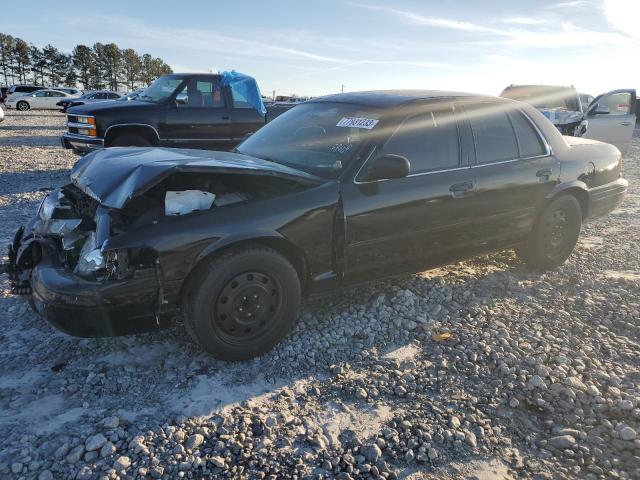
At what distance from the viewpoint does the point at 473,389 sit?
293 cm

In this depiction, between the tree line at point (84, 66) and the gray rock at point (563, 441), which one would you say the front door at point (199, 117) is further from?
the tree line at point (84, 66)

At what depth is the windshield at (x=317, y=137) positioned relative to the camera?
3585mm


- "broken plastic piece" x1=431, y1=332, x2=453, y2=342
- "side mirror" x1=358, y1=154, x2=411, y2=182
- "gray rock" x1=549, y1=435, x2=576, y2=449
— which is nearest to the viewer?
"gray rock" x1=549, y1=435, x2=576, y2=449

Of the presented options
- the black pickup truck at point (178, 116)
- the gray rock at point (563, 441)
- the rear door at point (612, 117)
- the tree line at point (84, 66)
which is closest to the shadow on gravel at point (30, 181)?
the black pickup truck at point (178, 116)

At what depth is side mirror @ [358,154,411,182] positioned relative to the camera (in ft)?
10.9

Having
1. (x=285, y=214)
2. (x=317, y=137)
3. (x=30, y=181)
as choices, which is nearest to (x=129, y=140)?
(x=30, y=181)

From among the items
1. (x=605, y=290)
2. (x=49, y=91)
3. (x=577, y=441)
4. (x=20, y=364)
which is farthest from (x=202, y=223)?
(x=49, y=91)

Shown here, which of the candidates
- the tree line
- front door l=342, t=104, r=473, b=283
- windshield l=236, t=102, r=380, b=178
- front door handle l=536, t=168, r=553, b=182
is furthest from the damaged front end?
the tree line

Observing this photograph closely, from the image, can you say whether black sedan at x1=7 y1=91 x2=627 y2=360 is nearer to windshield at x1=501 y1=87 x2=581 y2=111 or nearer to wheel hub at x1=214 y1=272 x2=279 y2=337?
wheel hub at x1=214 y1=272 x2=279 y2=337

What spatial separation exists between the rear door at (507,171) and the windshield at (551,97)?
970cm

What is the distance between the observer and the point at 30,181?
28.2ft

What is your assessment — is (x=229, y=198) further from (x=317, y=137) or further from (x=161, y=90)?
(x=161, y=90)

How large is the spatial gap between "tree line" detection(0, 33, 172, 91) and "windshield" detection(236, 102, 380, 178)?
72887mm

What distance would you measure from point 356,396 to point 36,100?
120 ft
